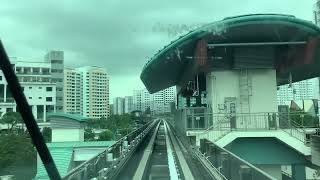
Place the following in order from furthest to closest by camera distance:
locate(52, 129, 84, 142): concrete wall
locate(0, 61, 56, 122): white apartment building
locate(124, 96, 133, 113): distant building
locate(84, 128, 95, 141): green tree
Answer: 1. locate(124, 96, 133, 113): distant building
2. locate(84, 128, 95, 141): green tree
3. locate(52, 129, 84, 142): concrete wall
4. locate(0, 61, 56, 122): white apartment building

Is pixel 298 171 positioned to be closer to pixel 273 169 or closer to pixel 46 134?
pixel 273 169

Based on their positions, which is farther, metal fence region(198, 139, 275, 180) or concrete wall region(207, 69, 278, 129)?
concrete wall region(207, 69, 278, 129)

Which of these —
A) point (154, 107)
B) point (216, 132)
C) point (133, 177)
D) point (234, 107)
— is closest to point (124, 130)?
point (234, 107)

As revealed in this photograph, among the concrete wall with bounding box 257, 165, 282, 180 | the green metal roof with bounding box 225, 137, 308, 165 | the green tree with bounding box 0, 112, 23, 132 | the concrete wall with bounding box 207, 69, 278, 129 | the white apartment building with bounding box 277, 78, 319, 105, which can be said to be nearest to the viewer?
the green tree with bounding box 0, 112, 23, 132

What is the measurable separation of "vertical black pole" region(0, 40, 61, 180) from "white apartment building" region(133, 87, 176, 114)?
263 feet

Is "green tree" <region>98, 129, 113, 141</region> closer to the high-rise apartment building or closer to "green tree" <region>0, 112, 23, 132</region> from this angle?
"green tree" <region>0, 112, 23, 132</region>

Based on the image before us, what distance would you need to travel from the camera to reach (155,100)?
96.8 metres

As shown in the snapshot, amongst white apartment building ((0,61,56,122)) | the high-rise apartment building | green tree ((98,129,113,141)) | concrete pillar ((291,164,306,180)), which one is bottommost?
concrete pillar ((291,164,306,180))

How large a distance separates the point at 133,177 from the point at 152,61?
22325 millimetres

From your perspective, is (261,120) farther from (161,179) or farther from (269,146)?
(161,179)

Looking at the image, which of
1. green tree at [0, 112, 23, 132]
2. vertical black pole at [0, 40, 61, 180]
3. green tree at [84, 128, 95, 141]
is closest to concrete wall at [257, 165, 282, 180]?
green tree at [84, 128, 95, 141]

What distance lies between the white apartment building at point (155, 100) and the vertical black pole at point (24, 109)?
80281 mm

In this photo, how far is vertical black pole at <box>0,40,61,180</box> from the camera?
9.55 feet

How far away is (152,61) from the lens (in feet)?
120
